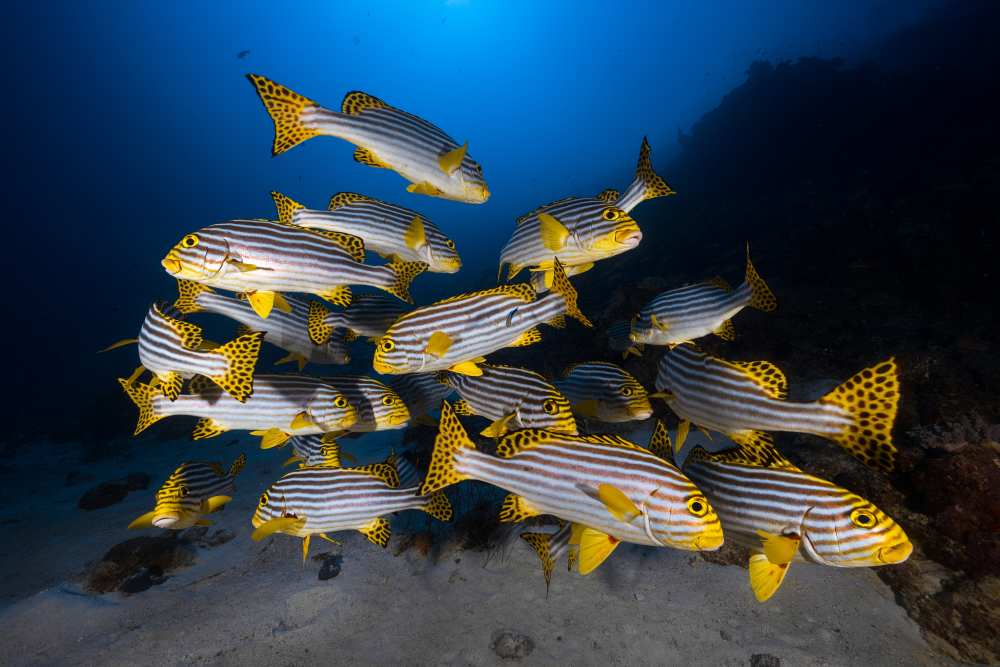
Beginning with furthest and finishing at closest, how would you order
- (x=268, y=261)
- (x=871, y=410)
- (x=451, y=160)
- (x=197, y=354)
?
(x=451, y=160) < (x=197, y=354) < (x=268, y=261) < (x=871, y=410)

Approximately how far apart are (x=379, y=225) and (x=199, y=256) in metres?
1.70

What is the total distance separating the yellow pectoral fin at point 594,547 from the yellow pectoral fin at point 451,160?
3339 mm

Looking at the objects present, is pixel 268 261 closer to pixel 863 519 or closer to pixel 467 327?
pixel 467 327

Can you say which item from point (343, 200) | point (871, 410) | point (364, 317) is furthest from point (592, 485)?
point (343, 200)

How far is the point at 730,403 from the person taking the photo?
350cm

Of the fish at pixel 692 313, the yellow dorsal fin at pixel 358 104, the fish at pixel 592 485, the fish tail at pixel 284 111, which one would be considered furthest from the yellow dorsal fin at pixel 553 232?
the fish tail at pixel 284 111

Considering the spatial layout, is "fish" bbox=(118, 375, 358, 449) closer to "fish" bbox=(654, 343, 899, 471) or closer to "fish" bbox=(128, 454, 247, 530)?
"fish" bbox=(128, 454, 247, 530)

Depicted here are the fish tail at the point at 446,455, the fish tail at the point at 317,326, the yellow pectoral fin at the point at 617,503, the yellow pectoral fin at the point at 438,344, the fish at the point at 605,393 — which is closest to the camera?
the yellow pectoral fin at the point at 617,503

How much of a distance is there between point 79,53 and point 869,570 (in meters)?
116

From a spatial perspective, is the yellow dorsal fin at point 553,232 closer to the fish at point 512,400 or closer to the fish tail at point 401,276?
the fish at point 512,400

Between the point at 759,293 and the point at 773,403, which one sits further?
the point at 759,293

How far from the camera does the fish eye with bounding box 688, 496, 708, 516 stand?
8.04 feet

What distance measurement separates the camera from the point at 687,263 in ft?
45.5

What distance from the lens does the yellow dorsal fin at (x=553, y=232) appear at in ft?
12.4
